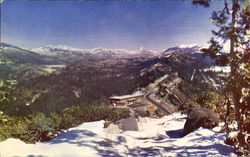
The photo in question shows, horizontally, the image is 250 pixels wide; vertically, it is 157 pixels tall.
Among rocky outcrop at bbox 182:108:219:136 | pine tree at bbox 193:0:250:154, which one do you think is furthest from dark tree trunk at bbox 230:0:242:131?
rocky outcrop at bbox 182:108:219:136

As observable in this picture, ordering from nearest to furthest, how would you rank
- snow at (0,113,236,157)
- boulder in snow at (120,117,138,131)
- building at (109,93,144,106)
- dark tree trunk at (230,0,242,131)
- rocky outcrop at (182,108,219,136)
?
snow at (0,113,236,157) → dark tree trunk at (230,0,242,131) → rocky outcrop at (182,108,219,136) → boulder in snow at (120,117,138,131) → building at (109,93,144,106)

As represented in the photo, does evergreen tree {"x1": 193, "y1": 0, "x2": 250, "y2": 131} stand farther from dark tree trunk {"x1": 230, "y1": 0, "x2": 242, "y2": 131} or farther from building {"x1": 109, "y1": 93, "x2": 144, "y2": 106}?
building {"x1": 109, "y1": 93, "x2": 144, "y2": 106}

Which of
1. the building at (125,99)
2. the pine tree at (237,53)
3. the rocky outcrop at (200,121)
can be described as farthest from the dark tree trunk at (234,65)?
the building at (125,99)

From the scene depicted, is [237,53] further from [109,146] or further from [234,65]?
[109,146]

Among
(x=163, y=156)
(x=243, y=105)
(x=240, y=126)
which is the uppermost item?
(x=243, y=105)

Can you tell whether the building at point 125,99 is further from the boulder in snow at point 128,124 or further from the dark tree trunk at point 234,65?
the dark tree trunk at point 234,65

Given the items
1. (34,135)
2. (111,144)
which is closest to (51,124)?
(34,135)

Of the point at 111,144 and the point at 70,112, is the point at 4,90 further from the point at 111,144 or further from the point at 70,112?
the point at 70,112

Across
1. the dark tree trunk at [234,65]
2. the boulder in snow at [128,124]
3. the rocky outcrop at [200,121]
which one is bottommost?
the boulder in snow at [128,124]

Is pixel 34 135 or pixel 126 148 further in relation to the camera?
pixel 34 135
